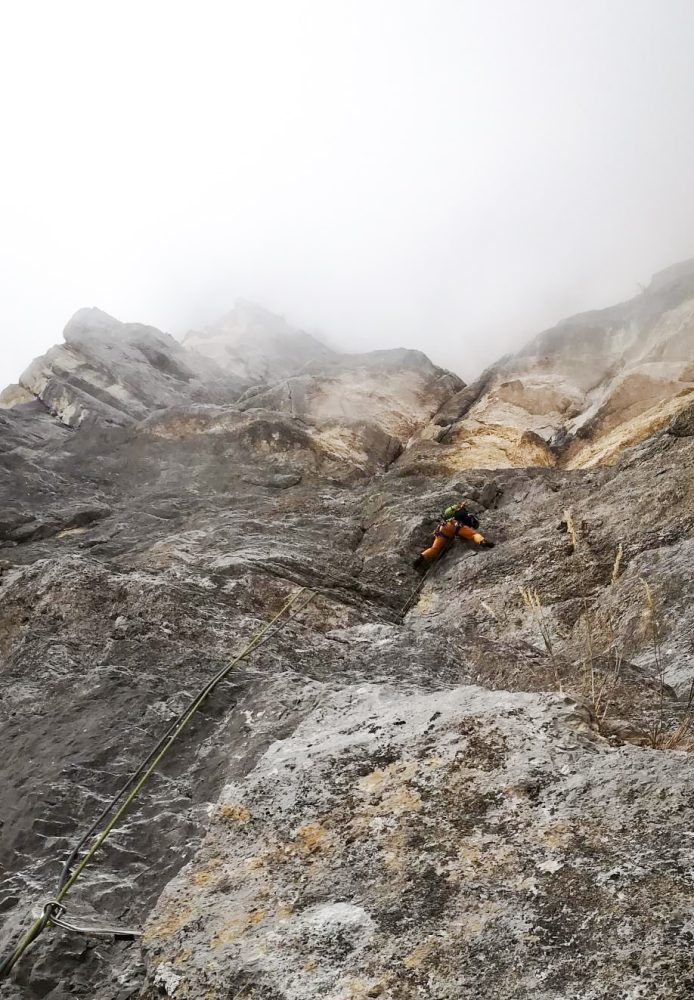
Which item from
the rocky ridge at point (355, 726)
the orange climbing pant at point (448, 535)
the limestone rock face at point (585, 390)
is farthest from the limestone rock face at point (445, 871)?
the limestone rock face at point (585, 390)

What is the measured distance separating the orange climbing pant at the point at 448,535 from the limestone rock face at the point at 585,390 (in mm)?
4665

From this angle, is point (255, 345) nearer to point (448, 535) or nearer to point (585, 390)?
point (585, 390)

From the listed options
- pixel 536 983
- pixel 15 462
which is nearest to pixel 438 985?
pixel 536 983

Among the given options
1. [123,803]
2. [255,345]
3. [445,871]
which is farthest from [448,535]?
[255,345]

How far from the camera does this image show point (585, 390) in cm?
1827

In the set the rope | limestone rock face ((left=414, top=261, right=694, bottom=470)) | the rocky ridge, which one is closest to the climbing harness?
the rocky ridge

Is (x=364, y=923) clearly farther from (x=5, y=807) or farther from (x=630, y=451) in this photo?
(x=630, y=451)

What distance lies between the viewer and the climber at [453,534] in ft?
33.2

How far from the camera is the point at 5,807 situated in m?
5.58

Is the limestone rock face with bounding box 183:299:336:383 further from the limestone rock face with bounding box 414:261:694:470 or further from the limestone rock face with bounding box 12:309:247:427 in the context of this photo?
the limestone rock face with bounding box 414:261:694:470

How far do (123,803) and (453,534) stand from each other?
6.31 m

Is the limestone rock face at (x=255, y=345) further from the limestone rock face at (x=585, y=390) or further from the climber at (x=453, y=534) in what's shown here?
the climber at (x=453, y=534)

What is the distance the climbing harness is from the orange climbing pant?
2158 millimetres

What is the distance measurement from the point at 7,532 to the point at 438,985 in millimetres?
10375
